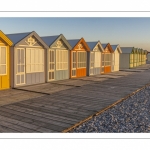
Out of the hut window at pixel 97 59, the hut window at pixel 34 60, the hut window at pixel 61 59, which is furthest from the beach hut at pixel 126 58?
the hut window at pixel 34 60

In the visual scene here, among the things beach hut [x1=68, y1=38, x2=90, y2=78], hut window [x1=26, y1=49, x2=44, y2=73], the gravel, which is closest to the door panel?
hut window [x1=26, y1=49, x2=44, y2=73]

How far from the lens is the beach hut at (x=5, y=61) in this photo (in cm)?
1166

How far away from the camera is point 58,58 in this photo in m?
16.6

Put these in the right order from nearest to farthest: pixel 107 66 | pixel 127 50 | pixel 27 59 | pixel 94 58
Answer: pixel 27 59, pixel 94 58, pixel 107 66, pixel 127 50

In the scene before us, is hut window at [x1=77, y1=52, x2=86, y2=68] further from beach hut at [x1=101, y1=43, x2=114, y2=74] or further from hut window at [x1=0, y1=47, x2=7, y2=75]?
hut window at [x1=0, y1=47, x2=7, y2=75]

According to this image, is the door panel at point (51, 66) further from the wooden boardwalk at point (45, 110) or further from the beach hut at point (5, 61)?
the wooden boardwalk at point (45, 110)

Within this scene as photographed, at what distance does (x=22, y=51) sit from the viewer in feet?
42.7

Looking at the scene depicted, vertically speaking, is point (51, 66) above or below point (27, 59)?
below

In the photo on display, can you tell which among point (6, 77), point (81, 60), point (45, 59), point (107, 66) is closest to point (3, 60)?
point (6, 77)

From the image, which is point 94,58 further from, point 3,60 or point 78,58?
point 3,60

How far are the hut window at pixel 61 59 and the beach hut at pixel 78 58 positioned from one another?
0.78 metres

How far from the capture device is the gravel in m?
5.74

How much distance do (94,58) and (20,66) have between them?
33.5 feet

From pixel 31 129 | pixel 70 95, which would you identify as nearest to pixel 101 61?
pixel 70 95
